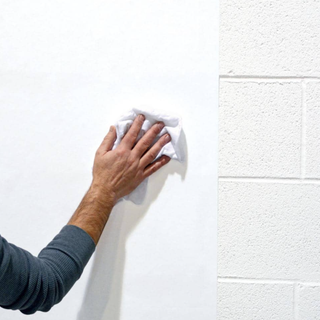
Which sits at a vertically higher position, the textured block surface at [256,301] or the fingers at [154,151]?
the fingers at [154,151]

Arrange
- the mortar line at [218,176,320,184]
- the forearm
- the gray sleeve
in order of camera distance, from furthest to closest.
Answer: the mortar line at [218,176,320,184] → the forearm → the gray sleeve

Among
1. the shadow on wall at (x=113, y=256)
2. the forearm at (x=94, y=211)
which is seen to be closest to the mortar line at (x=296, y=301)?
the shadow on wall at (x=113, y=256)

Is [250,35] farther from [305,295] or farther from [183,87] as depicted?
[305,295]

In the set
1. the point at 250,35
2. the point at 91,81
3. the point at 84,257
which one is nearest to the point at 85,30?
the point at 91,81

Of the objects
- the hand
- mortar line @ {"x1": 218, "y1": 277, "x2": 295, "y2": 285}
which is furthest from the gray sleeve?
mortar line @ {"x1": 218, "y1": 277, "x2": 295, "y2": 285}

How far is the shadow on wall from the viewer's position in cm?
108

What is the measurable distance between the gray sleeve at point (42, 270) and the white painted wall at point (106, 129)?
202 millimetres

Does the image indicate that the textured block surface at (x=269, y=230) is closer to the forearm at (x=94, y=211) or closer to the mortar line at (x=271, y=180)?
the mortar line at (x=271, y=180)

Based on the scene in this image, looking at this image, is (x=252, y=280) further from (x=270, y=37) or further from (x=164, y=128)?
(x=270, y=37)

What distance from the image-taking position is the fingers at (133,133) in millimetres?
1016

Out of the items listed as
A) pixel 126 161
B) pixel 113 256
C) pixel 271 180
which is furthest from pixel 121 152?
pixel 271 180

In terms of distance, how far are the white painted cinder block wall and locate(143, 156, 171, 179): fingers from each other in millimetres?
145

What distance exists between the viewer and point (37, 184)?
1.09 meters

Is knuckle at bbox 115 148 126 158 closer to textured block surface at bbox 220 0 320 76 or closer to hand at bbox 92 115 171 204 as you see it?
hand at bbox 92 115 171 204
